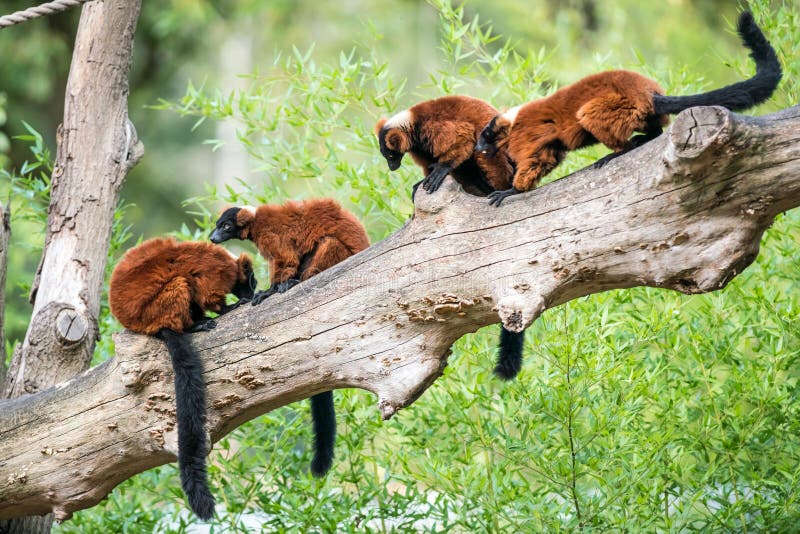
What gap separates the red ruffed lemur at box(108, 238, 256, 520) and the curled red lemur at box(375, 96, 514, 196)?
0.79 meters

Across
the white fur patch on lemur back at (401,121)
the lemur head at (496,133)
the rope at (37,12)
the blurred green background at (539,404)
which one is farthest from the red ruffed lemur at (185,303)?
the lemur head at (496,133)

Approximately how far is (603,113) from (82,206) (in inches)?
90.0

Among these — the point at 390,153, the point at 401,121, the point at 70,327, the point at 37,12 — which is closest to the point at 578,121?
the point at 401,121

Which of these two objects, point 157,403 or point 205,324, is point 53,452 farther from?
point 205,324

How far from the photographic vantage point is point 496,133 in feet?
9.49

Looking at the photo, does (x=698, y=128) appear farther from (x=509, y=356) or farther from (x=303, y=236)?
(x=303, y=236)

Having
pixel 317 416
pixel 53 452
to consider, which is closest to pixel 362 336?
pixel 317 416

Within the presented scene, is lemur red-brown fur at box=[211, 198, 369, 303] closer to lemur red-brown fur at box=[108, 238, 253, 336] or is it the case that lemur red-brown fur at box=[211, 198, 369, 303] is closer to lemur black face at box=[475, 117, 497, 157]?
lemur red-brown fur at box=[108, 238, 253, 336]

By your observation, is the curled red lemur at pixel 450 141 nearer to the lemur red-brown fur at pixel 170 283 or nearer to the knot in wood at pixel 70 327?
the lemur red-brown fur at pixel 170 283

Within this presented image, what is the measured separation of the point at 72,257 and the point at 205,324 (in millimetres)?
946

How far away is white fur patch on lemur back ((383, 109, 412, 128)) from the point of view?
3213mm

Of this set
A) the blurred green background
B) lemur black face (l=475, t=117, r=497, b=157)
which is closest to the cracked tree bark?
the blurred green background

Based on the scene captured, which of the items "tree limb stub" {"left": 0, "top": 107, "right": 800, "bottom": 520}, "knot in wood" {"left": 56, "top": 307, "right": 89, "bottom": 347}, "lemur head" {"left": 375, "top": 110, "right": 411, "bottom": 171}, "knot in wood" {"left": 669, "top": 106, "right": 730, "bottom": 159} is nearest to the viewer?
"knot in wood" {"left": 669, "top": 106, "right": 730, "bottom": 159}

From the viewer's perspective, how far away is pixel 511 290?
2557 mm
